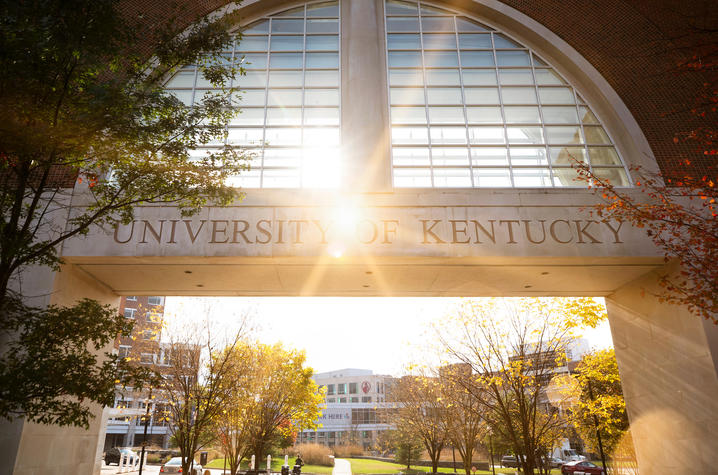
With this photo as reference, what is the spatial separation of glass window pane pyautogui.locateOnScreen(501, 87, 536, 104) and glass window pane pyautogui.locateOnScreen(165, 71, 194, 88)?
31.0 ft

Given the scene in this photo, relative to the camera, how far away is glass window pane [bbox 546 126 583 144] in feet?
44.7

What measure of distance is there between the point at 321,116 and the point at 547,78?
716cm

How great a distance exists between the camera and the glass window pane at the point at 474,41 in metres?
15.1

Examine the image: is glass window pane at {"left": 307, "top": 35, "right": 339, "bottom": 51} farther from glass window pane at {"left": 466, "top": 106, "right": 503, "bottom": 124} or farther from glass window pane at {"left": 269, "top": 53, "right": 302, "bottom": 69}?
glass window pane at {"left": 466, "top": 106, "right": 503, "bottom": 124}

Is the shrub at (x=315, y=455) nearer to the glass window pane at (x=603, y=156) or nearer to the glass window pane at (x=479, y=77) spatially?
the glass window pane at (x=603, y=156)

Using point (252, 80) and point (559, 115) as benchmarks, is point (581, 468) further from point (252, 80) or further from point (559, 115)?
point (252, 80)

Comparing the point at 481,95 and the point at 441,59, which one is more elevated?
the point at 441,59

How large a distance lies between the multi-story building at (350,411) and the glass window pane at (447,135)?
66534 millimetres

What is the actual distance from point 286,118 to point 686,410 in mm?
12752

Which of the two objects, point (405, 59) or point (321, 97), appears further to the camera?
point (405, 59)

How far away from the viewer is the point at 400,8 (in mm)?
15906

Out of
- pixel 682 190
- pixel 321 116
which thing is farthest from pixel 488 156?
pixel 321 116

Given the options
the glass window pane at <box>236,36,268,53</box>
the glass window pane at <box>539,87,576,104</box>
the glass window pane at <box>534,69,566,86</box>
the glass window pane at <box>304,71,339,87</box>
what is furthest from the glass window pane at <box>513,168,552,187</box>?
the glass window pane at <box>236,36,268,53</box>

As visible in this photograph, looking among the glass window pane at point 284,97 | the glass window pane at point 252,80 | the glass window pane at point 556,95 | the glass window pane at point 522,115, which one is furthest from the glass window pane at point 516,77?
the glass window pane at point 252,80
